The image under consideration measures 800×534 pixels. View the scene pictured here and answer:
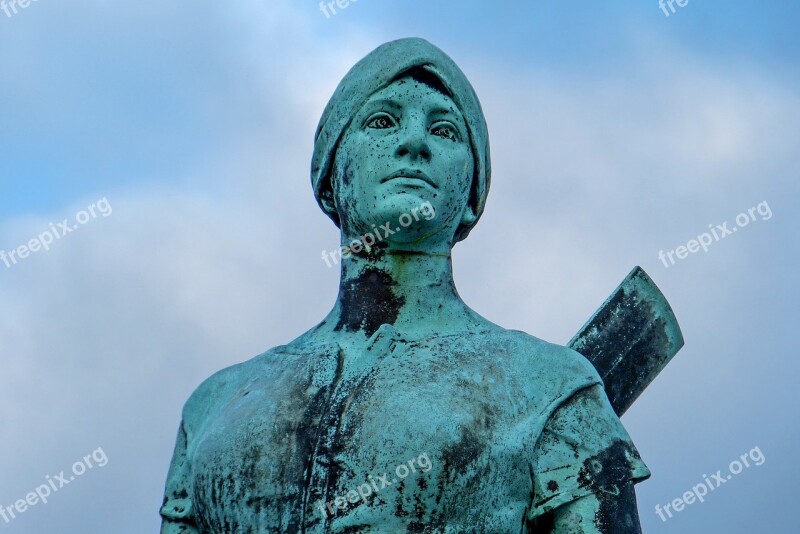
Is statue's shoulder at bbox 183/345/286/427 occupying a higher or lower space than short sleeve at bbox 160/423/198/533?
higher

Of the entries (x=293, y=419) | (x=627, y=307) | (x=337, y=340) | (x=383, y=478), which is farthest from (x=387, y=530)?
(x=627, y=307)

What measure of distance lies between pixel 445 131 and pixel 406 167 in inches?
16.5

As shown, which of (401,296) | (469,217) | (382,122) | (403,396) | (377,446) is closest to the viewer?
(377,446)

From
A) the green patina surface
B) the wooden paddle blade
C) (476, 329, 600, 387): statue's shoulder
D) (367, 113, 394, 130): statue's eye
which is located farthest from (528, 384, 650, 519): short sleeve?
(367, 113, 394, 130): statue's eye

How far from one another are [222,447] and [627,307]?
2.59m

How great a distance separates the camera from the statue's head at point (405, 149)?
322 inches

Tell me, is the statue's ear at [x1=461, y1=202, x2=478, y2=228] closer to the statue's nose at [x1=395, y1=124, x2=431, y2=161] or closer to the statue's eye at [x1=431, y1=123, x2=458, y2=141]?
the statue's eye at [x1=431, y1=123, x2=458, y2=141]

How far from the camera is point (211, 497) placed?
770 cm

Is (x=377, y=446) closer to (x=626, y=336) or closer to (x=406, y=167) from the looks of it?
(x=406, y=167)

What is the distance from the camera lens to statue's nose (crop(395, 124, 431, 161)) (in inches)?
323

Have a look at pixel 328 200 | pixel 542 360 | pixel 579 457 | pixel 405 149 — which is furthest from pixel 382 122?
pixel 579 457

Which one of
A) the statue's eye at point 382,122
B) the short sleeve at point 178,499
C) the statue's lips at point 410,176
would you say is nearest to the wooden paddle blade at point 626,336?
the statue's lips at point 410,176

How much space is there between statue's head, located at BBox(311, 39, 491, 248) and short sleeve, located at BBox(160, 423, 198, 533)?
154cm

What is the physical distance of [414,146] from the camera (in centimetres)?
820
